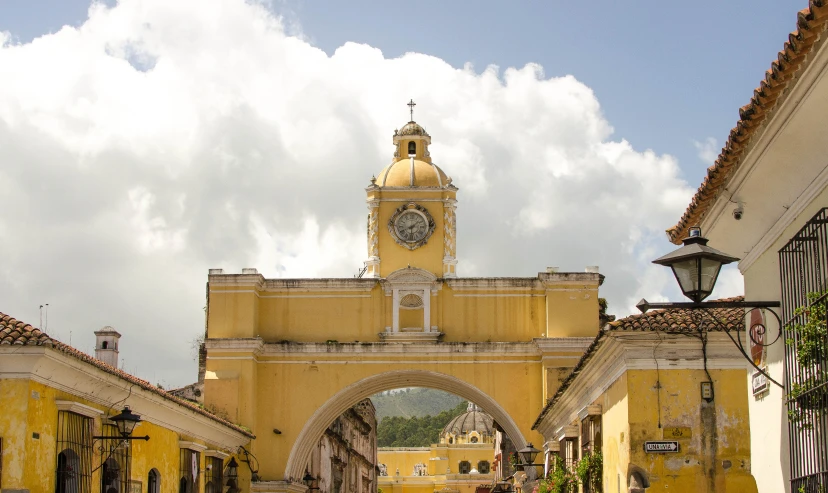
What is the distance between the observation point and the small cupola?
Answer: 24.5m

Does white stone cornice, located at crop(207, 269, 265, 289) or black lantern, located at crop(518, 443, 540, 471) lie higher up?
white stone cornice, located at crop(207, 269, 265, 289)

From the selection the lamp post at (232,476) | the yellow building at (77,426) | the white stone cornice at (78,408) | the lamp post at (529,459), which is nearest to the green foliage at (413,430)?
the lamp post at (232,476)

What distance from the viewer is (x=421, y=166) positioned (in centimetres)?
3334

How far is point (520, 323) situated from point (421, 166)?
16.3 feet

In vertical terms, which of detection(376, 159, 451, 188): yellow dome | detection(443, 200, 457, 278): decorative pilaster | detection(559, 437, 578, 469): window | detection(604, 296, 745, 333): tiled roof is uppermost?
detection(376, 159, 451, 188): yellow dome

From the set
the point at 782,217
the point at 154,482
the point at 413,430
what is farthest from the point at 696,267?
the point at 413,430

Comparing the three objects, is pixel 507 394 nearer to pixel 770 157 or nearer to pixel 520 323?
pixel 520 323

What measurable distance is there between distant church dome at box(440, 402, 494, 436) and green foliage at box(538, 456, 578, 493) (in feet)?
189

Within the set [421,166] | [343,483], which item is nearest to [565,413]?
[421,166]

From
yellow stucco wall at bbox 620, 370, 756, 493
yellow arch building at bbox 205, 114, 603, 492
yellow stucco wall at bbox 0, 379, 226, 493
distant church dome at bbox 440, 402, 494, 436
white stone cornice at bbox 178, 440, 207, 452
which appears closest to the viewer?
yellow stucco wall at bbox 0, 379, 226, 493

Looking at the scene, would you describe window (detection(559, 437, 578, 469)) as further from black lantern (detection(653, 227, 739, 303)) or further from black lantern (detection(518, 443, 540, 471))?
black lantern (detection(653, 227, 739, 303))

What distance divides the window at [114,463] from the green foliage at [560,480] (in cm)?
721

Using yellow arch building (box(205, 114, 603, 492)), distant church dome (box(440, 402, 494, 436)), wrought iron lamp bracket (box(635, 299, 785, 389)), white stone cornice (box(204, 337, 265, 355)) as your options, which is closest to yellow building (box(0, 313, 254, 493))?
white stone cornice (box(204, 337, 265, 355))

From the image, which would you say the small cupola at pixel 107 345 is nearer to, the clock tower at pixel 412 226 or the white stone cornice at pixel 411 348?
the white stone cornice at pixel 411 348
